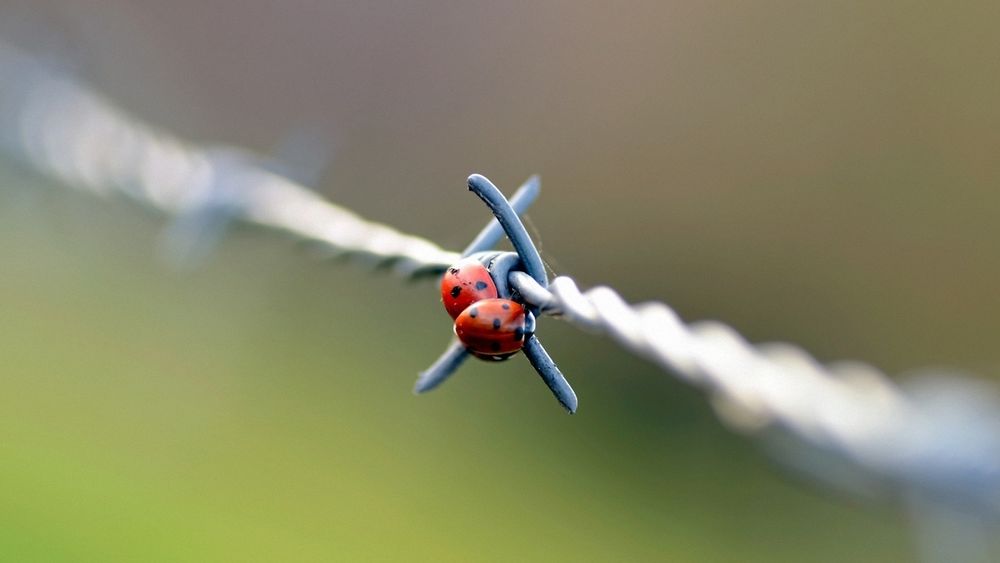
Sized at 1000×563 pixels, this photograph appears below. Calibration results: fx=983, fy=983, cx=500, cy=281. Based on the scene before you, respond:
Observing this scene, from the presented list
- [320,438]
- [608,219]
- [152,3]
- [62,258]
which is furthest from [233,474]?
[152,3]

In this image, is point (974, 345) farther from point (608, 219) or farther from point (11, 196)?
point (11, 196)

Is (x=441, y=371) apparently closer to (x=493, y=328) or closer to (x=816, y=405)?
(x=493, y=328)

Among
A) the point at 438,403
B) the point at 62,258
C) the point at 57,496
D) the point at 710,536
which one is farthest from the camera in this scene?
the point at 62,258

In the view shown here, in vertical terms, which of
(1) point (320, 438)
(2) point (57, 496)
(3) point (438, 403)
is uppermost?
(3) point (438, 403)

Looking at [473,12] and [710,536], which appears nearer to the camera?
[710,536]

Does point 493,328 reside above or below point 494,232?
below

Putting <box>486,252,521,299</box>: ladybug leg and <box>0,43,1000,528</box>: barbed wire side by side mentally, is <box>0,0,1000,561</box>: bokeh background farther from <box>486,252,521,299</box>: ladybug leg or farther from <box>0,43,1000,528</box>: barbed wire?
<box>486,252,521,299</box>: ladybug leg

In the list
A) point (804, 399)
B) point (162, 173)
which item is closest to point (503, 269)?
point (804, 399)
